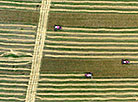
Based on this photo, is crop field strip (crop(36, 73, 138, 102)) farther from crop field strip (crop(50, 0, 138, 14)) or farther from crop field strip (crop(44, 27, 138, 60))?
crop field strip (crop(50, 0, 138, 14))

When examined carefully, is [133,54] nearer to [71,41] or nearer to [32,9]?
[71,41]

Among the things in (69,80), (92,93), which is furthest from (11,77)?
(92,93)

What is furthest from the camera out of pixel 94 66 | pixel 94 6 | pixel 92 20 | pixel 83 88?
pixel 94 6

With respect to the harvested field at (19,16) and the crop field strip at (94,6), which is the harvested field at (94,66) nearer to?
the harvested field at (19,16)

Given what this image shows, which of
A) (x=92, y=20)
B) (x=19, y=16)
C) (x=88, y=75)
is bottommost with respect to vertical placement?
(x=88, y=75)

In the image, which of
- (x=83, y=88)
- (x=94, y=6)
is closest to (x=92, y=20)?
(x=94, y=6)

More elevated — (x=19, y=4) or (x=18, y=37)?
(x=19, y=4)

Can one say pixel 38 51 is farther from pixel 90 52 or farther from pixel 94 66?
pixel 94 66
